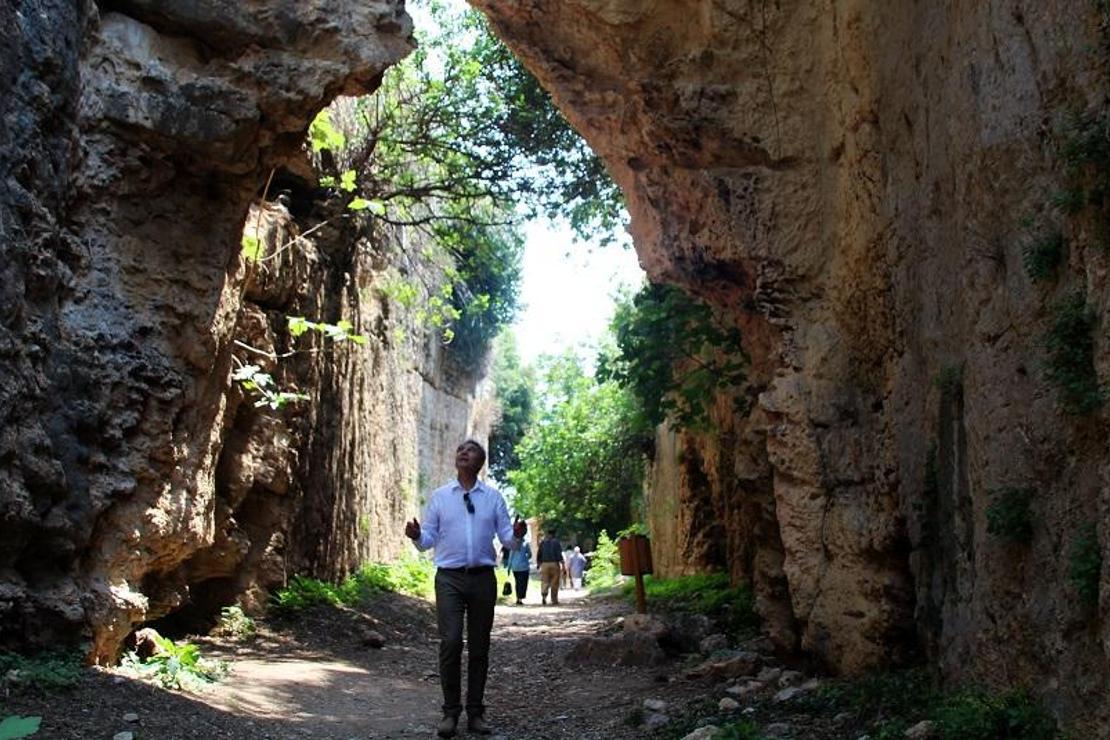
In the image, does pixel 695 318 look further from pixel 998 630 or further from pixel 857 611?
pixel 998 630

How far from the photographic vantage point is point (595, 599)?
21781 millimetres

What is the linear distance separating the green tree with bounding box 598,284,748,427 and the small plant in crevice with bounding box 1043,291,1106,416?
662 cm

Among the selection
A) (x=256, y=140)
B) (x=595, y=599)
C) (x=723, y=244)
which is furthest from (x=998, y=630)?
(x=595, y=599)

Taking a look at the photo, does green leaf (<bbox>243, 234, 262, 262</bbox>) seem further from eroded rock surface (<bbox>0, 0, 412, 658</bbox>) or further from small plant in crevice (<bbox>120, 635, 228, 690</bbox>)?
small plant in crevice (<bbox>120, 635, 228, 690</bbox>)

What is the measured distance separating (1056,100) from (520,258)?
22098mm

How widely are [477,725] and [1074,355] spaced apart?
413 cm

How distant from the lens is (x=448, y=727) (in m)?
6.36

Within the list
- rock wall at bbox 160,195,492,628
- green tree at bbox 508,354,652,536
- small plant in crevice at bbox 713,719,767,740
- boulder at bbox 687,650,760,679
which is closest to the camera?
small plant in crevice at bbox 713,719,767,740

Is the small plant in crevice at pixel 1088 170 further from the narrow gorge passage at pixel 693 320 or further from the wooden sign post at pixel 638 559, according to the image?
the wooden sign post at pixel 638 559

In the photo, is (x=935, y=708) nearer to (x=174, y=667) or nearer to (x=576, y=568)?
(x=174, y=667)

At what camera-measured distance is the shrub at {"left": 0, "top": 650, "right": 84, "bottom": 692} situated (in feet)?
18.7

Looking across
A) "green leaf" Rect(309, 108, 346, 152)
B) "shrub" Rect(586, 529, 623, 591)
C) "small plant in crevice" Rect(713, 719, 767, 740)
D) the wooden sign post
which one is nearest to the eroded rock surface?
"green leaf" Rect(309, 108, 346, 152)

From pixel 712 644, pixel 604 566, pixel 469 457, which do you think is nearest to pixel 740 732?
pixel 469 457

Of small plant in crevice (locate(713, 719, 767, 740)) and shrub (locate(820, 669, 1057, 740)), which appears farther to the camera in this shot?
small plant in crevice (locate(713, 719, 767, 740))
